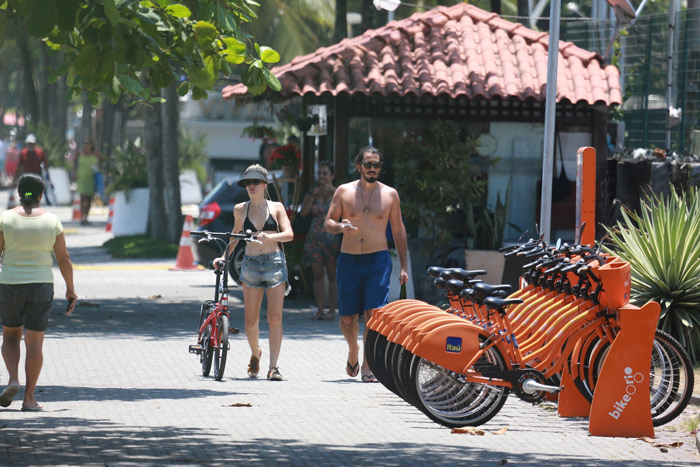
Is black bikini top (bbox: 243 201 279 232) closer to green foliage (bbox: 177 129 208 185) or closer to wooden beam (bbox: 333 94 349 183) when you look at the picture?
wooden beam (bbox: 333 94 349 183)

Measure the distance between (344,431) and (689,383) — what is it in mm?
2395

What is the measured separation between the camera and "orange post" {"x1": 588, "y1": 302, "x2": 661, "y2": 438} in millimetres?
8250

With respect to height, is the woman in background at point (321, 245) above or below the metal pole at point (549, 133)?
below

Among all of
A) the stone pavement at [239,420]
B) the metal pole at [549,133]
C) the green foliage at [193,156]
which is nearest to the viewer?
the stone pavement at [239,420]

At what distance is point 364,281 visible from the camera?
1048 centimetres


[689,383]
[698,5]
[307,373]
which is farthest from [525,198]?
[689,383]

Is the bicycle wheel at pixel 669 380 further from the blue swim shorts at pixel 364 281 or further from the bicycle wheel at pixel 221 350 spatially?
the bicycle wheel at pixel 221 350

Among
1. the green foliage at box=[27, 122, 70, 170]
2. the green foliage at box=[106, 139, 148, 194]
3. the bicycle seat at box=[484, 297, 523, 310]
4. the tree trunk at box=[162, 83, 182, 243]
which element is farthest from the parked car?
the green foliage at box=[27, 122, 70, 170]

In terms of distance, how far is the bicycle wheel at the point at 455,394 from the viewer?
27.5 feet

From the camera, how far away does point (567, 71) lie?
56.2 feet

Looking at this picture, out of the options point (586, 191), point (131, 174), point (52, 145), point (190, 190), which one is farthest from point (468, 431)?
point (52, 145)

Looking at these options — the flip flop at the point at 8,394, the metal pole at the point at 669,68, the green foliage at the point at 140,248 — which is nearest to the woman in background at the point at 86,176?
the green foliage at the point at 140,248

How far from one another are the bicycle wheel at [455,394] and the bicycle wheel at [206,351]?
2750mm

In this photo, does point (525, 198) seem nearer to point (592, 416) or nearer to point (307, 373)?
point (307, 373)
